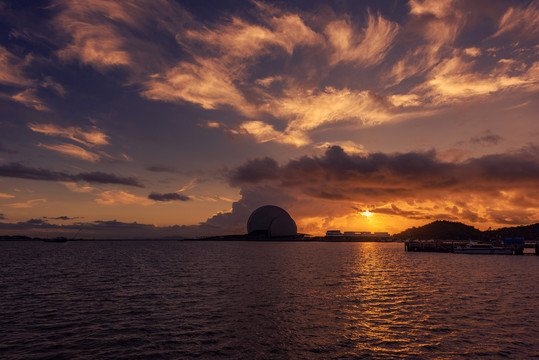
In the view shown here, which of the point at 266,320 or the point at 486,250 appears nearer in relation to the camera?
the point at 266,320

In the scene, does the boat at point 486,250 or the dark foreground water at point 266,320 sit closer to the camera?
the dark foreground water at point 266,320

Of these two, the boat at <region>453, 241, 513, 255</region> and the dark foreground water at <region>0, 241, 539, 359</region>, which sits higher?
the boat at <region>453, 241, 513, 255</region>

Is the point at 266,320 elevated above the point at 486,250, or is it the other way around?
the point at 486,250

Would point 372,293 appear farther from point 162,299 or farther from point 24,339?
point 24,339

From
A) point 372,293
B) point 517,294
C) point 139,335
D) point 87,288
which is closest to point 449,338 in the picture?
point 372,293

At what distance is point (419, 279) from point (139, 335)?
39361mm

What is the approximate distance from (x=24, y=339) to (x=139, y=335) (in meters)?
6.46

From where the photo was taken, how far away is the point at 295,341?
778 inches

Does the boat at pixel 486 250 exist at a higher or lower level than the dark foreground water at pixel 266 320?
higher

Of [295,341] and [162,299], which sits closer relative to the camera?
[295,341]

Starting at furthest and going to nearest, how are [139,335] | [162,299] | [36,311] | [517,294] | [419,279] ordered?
[419,279] → [517,294] → [162,299] → [36,311] → [139,335]

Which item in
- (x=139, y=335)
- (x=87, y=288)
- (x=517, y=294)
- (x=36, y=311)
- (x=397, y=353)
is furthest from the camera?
(x=87, y=288)

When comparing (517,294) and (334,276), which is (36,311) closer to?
(334,276)

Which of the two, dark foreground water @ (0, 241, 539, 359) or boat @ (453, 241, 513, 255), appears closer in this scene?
dark foreground water @ (0, 241, 539, 359)
